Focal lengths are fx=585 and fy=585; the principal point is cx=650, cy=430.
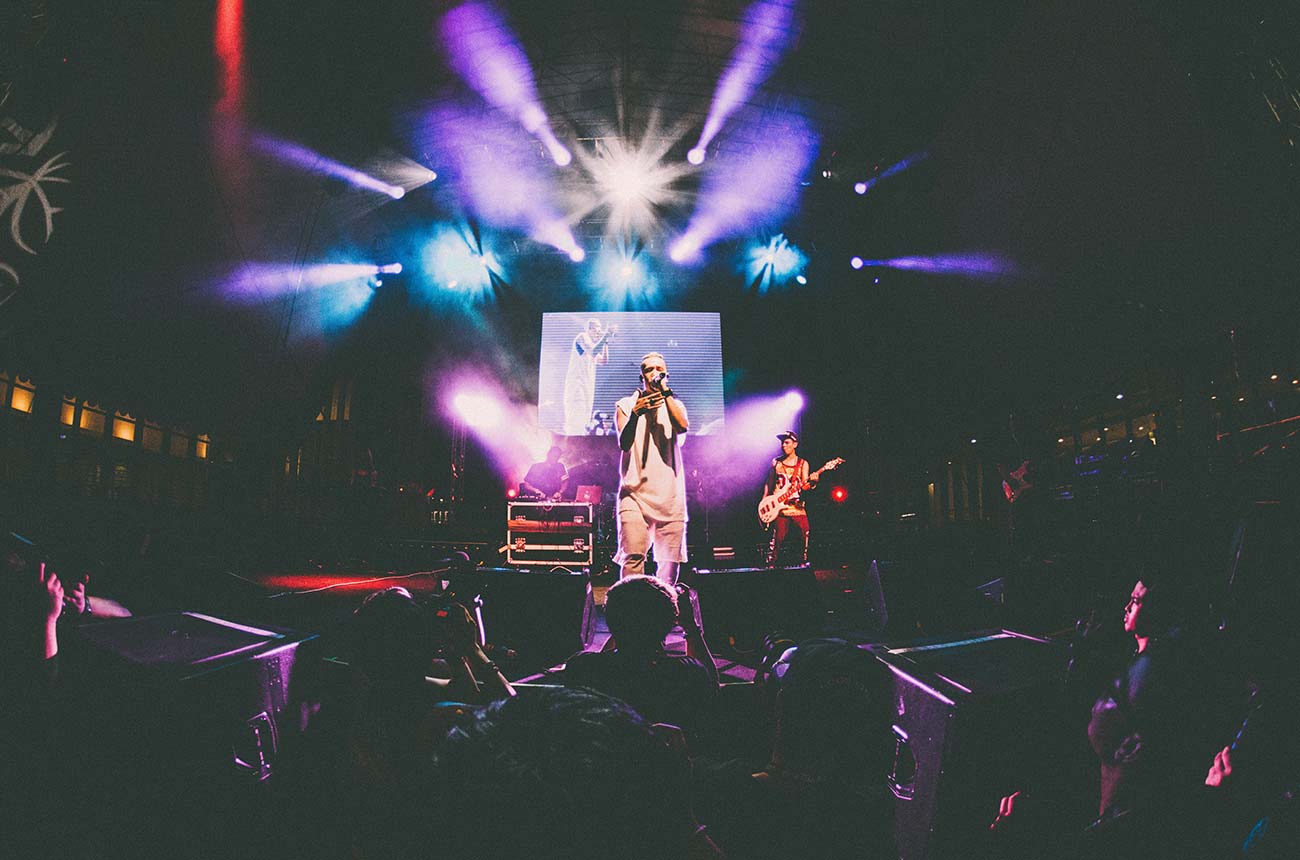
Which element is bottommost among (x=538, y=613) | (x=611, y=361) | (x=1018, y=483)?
(x=538, y=613)

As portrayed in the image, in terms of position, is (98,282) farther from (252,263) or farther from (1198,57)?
(1198,57)

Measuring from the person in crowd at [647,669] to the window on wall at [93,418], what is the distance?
4568 millimetres

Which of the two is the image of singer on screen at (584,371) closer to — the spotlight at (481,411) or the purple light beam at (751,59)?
the spotlight at (481,411)

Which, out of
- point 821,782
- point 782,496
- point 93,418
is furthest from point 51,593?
A: point 782,496

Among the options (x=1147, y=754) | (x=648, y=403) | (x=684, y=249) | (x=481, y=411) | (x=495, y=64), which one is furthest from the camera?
(x=481, y=411)

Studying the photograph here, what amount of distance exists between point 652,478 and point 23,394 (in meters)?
3.77

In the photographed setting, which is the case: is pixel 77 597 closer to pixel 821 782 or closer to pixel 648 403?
pixel 821 782

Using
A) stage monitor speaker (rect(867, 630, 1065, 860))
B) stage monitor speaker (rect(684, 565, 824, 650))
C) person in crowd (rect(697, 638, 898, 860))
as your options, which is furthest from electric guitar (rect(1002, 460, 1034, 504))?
person in crowd (rect(697, 638, 898, 860))

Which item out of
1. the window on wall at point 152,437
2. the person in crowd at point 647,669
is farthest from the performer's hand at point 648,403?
the window on wall at point 152,437

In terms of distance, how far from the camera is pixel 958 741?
1.31 m

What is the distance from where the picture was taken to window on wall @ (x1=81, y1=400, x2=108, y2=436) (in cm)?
415

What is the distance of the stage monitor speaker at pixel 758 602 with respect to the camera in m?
3.36

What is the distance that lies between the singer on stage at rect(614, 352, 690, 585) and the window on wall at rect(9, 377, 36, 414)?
3.48 m

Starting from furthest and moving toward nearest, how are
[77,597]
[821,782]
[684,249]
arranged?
[684,249]
[77,597]
[821,782]
